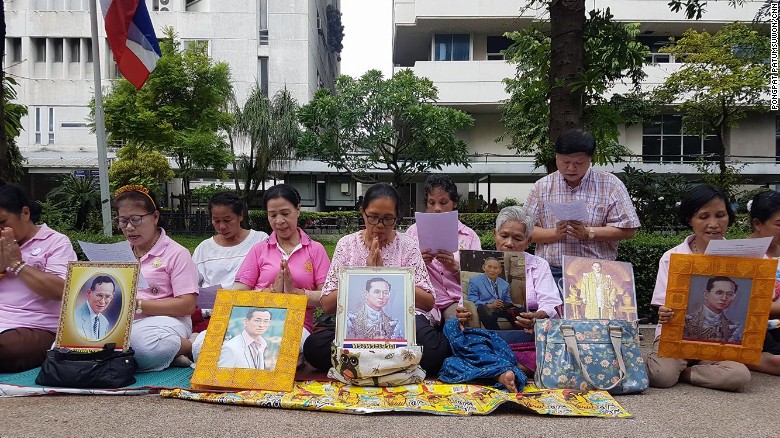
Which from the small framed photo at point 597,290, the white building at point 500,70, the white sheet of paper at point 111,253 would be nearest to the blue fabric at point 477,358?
the small framed photo at point 597,290

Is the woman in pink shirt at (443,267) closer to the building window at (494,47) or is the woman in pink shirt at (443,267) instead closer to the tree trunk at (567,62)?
the tree trunk at (567,62)

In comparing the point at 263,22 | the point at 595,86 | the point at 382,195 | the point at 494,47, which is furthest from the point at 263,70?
the point at 382,195

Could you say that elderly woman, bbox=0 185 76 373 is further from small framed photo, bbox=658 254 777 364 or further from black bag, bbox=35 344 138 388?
small framed photo, bbox=658 254 777 364

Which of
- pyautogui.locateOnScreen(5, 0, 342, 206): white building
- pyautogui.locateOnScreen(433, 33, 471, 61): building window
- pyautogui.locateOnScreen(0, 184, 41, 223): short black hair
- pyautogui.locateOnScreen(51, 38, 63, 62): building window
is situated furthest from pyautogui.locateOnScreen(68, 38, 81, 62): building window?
pyautogui.locateOnScreen(0, 184, 41, 223): short black hair

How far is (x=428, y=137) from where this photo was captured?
1917 cm

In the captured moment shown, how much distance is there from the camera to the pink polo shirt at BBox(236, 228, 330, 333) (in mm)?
4508

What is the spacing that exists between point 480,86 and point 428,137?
9.22m

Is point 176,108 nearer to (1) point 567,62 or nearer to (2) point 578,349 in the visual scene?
(1) point 567,62

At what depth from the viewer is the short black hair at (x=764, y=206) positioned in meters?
4.41

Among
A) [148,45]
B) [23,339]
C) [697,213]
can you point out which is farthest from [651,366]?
[148,45]

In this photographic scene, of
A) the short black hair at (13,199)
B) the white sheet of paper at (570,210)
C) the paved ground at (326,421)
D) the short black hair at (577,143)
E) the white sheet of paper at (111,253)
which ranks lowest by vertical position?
the paved ground at (326,421)

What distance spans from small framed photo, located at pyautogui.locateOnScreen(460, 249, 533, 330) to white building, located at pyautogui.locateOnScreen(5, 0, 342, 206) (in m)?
27.2

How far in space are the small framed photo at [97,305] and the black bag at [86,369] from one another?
68 millimetres

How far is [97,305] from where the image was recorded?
13.4 ft
